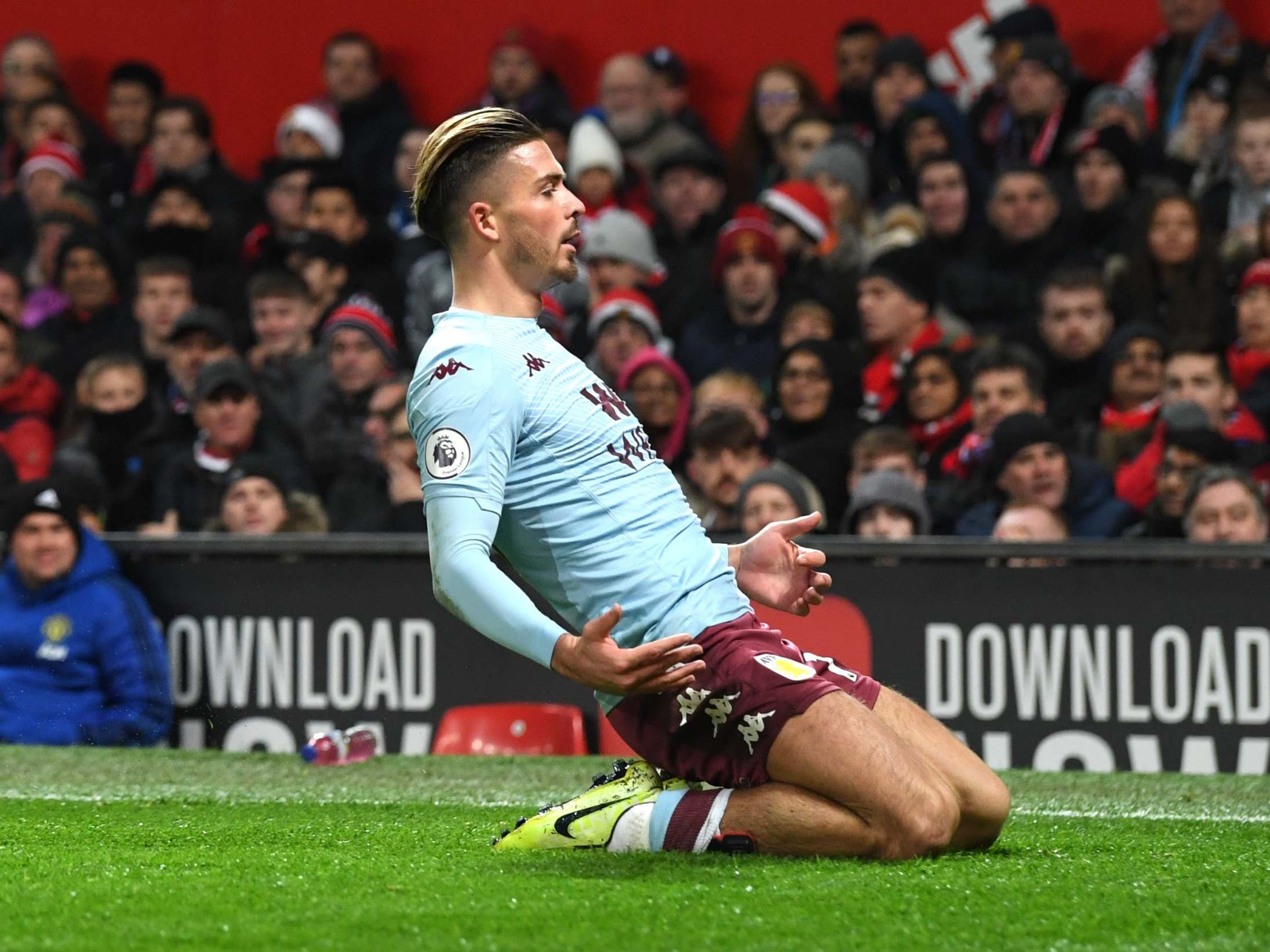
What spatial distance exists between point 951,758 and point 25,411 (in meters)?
7.31

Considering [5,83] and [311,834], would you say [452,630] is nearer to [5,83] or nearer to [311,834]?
[311,834]

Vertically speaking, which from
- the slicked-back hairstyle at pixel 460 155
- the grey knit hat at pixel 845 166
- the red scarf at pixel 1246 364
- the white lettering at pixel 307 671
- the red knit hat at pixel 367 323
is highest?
the grey knit hat at pixel 845 166

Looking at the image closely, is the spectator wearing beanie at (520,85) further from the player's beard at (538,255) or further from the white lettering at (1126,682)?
the player's beard at (538,255)

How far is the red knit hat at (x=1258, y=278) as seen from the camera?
858 cm

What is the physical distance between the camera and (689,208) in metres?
10.9

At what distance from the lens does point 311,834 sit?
15.9 feet

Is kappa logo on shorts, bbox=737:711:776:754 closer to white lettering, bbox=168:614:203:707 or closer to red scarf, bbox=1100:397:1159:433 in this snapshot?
white lettering, bbox=168:614:203:707

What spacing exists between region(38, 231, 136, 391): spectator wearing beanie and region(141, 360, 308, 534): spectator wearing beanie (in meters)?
1.87

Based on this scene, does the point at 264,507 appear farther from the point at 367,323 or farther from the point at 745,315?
the point at 745,315

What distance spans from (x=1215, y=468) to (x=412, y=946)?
495 centimetres

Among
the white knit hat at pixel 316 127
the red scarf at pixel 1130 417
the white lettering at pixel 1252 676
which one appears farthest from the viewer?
the white knit hat at pixel 316 127

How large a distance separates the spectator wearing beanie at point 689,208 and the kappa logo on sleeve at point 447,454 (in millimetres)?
6518

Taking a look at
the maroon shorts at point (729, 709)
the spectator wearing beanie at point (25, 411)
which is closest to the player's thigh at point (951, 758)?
the maroon shorts at point (729, 709)

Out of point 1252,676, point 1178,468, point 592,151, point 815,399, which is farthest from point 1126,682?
point 592,151
